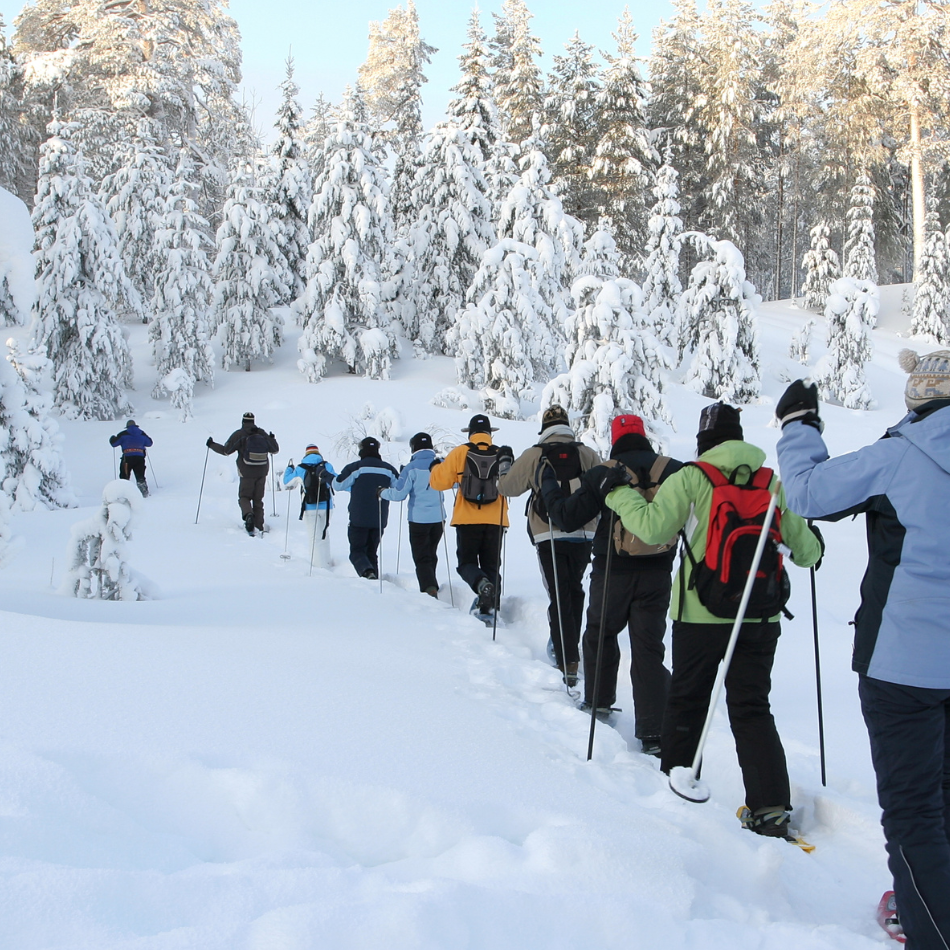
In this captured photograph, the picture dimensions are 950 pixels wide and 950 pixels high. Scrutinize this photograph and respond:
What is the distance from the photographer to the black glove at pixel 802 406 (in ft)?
9.02

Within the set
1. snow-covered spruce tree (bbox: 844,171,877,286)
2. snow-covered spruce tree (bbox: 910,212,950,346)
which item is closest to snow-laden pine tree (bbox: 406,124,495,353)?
snow-covered spruce tree (bbox: 844,171,877,286)

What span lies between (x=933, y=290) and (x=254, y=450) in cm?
3147

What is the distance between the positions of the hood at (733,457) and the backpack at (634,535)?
78cm

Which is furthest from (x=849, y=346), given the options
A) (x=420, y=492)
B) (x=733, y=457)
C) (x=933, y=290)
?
(x=733, y=457)

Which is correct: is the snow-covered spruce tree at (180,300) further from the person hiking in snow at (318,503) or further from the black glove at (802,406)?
the black glove at (802,406)

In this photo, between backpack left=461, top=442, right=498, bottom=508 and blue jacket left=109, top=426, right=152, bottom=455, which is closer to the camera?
backpack left=461, top=442, right=498, bottom=508

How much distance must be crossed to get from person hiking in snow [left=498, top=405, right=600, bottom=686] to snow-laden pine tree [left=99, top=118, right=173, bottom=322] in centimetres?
2364

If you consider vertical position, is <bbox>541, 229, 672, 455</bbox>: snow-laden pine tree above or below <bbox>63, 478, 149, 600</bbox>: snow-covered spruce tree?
above

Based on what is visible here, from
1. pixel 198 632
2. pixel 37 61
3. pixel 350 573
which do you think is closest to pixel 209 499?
pixel 350 573

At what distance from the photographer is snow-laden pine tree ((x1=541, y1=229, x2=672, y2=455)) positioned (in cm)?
1344

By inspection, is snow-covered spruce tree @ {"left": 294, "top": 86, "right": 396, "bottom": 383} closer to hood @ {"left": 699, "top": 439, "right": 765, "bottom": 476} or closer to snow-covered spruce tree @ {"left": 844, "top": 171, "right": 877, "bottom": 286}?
hood @ {"left": 699, "top": 439, "right": 765, "bottom": 476}

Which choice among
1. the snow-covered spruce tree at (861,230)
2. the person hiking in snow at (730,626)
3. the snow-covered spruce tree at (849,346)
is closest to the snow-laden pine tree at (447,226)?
the snow-covered spruce tree at (849,346)

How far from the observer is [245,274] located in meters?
25.1

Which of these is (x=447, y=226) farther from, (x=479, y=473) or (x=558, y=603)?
(x=558, y=603)
